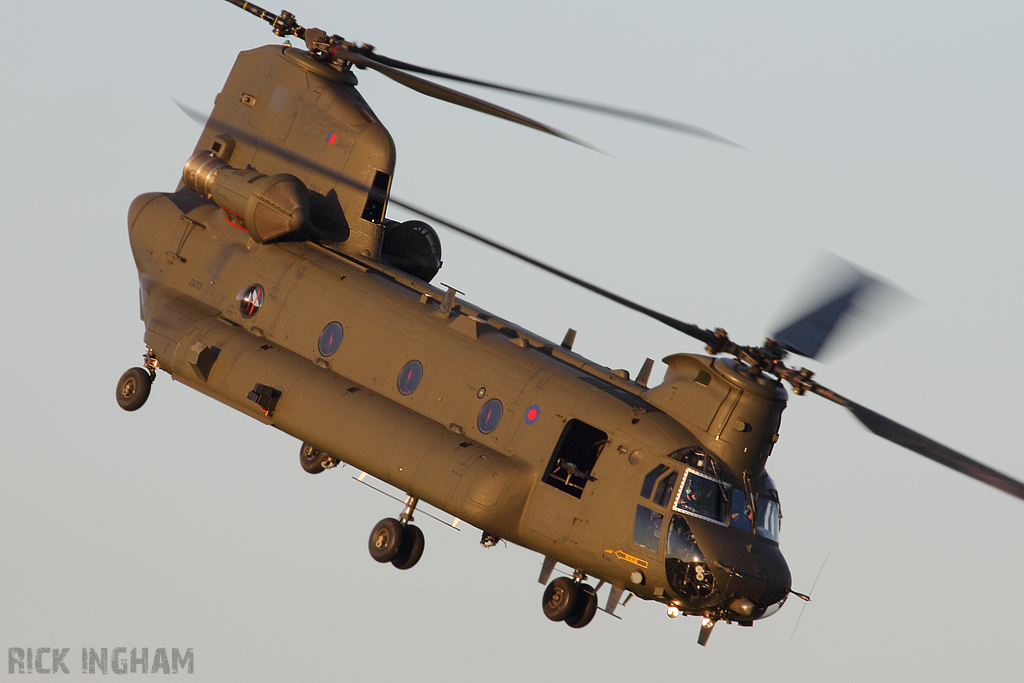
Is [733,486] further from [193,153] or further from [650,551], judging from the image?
[193,153]

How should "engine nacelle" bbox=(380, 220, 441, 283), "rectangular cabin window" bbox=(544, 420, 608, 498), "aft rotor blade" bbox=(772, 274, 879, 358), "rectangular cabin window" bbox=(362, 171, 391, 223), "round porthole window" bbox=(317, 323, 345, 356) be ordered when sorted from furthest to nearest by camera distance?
"engine nacelle" bbox=(380, 220, 441, 283) < "rectangular cabin window" bbox=(362, 171, 391, 223) < "round porthole window" bbox=(317, 323, 345, 356) < "rectangular cabin window" bbox=(544, 420, 608, 498) < "aft rotor blade" bbox=(772, 274, 879, 358)

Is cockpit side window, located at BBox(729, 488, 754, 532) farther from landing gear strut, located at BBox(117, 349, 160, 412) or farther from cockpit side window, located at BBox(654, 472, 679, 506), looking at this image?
landing gear strut, located at BBox(117, 349, 160, 412)

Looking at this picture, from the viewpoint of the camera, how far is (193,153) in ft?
112

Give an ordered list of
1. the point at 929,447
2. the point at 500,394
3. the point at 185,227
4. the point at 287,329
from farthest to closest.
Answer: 1. the point at 185,227
2. the point at 287,329
3. the point at 500,394
4. the point at 929,447


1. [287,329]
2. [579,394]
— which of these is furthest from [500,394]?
[287,329]

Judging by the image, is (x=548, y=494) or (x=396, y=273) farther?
(x=396, y=273)

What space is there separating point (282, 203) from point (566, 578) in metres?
9.66

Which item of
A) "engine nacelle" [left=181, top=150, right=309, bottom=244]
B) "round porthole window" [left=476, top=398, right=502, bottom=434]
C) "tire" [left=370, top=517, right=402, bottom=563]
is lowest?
"tire" [left=370, top=517, right=402, bottom=563]

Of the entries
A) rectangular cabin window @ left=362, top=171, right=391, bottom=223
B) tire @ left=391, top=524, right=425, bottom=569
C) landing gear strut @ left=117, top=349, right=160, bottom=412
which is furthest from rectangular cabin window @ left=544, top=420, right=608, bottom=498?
landing gear strut @ left=117, top=349, right=160, bottom=412

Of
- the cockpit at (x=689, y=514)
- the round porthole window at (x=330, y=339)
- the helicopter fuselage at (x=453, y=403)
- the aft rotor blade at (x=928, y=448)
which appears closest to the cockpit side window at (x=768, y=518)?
the cockpit at (x=689, y=514)

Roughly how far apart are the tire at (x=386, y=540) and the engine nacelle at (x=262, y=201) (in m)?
6.48

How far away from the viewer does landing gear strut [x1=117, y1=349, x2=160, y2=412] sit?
109 feet

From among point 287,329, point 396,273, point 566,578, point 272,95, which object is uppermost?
point 272,95

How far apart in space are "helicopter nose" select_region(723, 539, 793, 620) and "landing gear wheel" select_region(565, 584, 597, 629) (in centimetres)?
265
